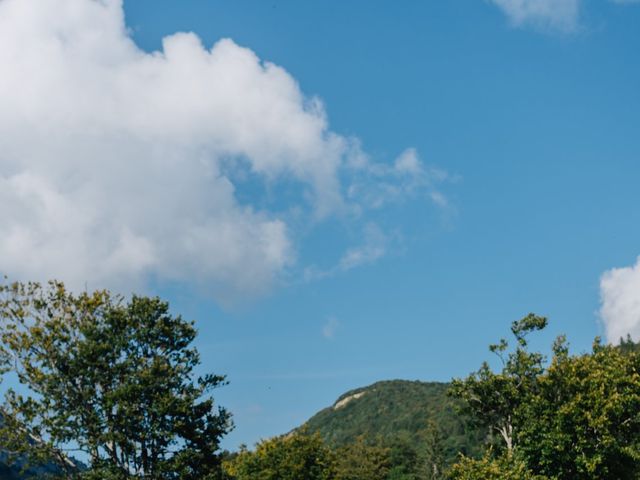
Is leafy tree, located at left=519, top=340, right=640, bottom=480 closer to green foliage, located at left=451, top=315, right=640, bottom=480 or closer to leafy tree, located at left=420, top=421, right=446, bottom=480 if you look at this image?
green foliage, located at left=451, top=315, right=640, bottom=480

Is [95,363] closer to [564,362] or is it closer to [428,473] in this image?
[564,362]

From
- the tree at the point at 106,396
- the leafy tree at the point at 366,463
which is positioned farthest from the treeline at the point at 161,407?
the leafy tree at the point at 366,463

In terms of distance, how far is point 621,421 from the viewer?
43844 mm

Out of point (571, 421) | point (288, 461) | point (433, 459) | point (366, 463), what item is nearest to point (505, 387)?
point (571, 421)

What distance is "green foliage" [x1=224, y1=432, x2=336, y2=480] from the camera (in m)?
60.9

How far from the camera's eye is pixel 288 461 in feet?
201

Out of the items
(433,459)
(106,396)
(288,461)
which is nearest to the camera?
(106,396)

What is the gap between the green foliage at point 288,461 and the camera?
2398 inches

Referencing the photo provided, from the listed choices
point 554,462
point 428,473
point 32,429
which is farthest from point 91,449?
point 428,473

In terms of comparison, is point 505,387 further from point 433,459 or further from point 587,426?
point 433,459

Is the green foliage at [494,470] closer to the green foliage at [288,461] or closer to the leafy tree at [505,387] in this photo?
the leafy tree at [505,387]

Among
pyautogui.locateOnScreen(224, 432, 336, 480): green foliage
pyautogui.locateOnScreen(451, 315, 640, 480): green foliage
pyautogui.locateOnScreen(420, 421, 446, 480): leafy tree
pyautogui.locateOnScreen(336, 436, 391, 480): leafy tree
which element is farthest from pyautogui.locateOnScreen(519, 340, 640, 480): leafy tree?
pyautogui.locateOnScreen(420, 421, 446, 480): leafy tree

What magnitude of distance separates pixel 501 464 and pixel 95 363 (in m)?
25.7

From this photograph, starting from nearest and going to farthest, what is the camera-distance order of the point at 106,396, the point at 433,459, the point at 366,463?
the point at 106,396
the point at 366,463
the point at 433,459
